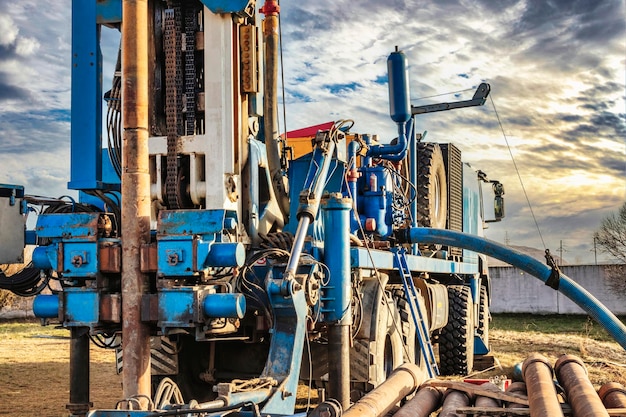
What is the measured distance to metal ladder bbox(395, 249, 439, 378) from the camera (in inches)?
324

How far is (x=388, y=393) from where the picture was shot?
499 cm

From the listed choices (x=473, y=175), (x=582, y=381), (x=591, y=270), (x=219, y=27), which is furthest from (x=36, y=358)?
(x=591, y=270)

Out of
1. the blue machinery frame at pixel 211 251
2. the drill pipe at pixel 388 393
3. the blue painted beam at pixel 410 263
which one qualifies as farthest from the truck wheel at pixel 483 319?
the drill pipe at pixel 388 393

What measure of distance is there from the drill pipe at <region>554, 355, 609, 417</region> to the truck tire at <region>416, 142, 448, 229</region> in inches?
189

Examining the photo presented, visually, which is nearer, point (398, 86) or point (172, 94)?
point (172, 94)

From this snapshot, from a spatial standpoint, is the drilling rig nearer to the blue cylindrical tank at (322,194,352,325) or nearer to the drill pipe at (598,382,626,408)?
the blue cylindrical tank at (322,194,352,325)

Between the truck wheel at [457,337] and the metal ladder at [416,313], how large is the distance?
3.37 m

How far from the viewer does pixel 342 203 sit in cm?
656

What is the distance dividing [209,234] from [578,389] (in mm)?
2601

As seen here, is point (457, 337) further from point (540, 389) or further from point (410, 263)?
point (540, 389)

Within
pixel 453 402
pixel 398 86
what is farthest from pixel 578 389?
pixel 398 86

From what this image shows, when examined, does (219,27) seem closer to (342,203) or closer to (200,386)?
(342,203)

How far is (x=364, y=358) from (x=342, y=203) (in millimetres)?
1558

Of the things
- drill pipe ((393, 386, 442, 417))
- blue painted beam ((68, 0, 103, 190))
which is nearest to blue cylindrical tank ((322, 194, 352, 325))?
drill pipe ((393, 386, 442, 417))
